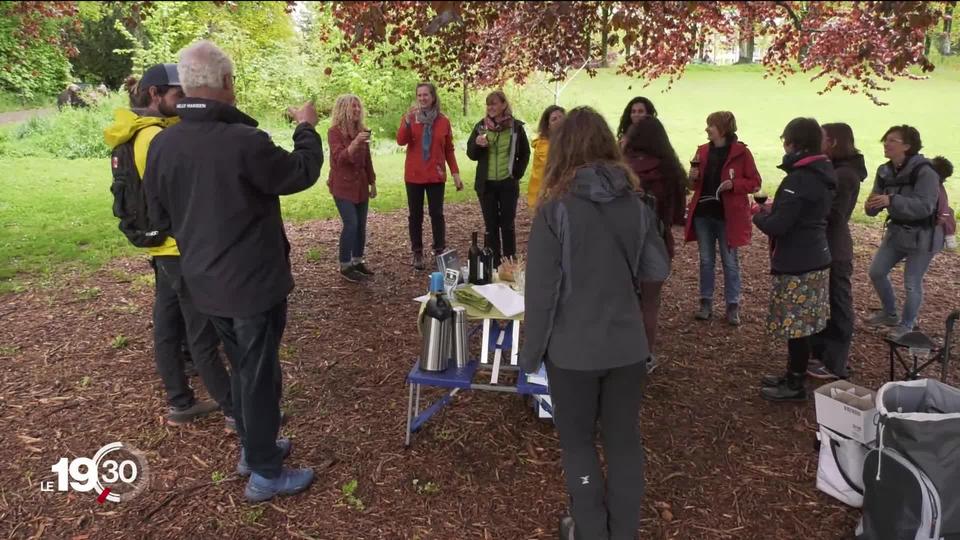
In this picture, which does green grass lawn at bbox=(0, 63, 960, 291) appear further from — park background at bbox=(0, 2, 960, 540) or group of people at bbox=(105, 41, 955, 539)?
group of people at bbox=(105, 41, 955, 539)

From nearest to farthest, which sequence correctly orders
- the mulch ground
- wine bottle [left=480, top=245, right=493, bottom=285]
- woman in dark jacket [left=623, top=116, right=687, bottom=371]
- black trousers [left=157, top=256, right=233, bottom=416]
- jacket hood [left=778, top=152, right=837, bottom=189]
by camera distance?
1. the mulch ground
2. black trousers [left=157, top=256, right=233, bottom=416]
3. jacket hood [left=778, top=152, right=837, bottom=189]
4. wine bottle [left=480, top=245, right=493, bottom=285]
5. woman in dark jacket [left=623, top=116, right=687, bottom=371]

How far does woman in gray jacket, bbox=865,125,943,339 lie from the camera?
15.4 ft

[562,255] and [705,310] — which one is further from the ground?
[562,255]

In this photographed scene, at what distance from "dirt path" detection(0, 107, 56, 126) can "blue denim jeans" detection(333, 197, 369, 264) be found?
58.3 ft

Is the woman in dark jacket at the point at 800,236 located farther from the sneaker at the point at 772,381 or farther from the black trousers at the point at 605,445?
the black trousers at the point at 605,445

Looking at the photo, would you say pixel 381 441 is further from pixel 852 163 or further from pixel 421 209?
pixel 852 163

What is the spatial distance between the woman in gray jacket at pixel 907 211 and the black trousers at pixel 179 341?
4593mm

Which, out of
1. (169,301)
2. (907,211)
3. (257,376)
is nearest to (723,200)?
(907,211)

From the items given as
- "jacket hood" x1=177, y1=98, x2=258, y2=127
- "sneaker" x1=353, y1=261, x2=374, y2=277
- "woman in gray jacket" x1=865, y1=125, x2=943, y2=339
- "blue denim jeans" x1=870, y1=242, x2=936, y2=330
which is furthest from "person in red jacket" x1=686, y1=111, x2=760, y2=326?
"jacket hood" x1=177, y1=98, x2=258, y2=127

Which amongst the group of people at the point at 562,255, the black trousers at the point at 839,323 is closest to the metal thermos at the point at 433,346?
the group of people at the point at 562,255

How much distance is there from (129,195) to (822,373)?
453 cm

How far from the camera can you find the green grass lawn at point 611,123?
26.5ft

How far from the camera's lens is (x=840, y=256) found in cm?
415

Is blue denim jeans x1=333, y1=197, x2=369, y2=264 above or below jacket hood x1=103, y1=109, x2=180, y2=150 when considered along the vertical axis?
below
